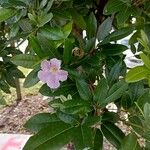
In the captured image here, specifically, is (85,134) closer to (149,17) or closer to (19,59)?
(19,59)

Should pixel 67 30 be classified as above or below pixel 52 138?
above

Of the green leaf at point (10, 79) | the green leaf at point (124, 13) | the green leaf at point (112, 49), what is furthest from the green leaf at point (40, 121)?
the green leaf at point (10, 79)

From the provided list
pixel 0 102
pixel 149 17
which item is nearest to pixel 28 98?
pixel 0 102

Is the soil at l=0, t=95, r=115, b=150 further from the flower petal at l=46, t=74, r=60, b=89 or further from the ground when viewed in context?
the flower petal at l=46, t=74, r=60, b=89

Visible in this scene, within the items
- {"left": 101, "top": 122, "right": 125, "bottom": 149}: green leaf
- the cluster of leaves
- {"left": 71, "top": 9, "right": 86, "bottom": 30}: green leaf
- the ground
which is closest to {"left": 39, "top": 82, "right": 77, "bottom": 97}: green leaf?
the cluster of leaves

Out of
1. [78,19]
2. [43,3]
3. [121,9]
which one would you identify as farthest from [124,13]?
[43,3]

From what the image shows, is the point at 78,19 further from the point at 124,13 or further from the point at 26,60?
the point at 26,60
